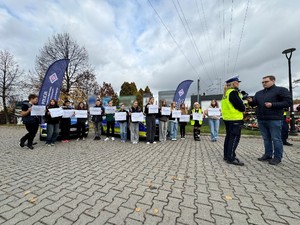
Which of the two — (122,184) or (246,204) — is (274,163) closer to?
(246,204)

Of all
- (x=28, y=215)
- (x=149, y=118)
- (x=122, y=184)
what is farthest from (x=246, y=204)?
(x=149, y=118)

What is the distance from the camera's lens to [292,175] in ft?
11.6

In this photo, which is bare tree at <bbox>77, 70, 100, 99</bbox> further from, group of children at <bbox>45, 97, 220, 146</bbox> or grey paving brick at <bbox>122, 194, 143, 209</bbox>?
grey paving brick at <bbox>122, 194, 143, 209</bbox>

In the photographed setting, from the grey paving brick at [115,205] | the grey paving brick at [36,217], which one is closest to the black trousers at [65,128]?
the grey paving brick at [36,217]

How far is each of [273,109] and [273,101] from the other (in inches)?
7.6

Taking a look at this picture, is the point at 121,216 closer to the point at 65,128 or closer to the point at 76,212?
the point at 76,212

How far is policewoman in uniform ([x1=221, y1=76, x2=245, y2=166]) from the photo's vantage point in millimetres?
4148

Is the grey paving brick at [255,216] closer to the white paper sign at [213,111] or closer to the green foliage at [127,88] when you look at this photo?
the white paper sign at [213,111]

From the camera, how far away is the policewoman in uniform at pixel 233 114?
4.15 meters

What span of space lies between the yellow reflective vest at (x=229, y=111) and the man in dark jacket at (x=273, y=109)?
25.2 inches

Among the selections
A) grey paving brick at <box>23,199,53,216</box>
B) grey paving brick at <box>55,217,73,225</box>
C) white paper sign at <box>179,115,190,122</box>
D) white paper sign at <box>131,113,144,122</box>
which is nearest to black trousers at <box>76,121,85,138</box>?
white paper sign at <box>131,113,144,122</box>

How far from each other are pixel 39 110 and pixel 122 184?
5.12 metres

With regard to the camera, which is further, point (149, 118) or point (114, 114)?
point (114, 114)

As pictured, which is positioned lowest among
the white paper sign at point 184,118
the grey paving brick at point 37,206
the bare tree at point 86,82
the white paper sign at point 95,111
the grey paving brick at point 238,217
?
the grey paving brick at point 238,217
